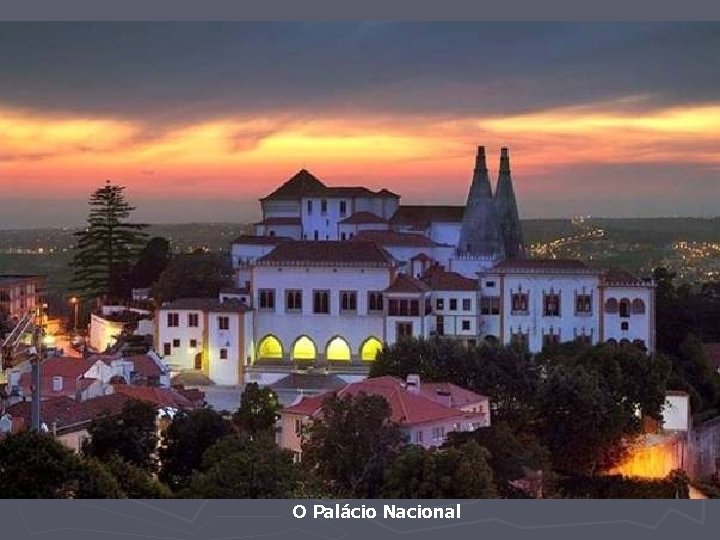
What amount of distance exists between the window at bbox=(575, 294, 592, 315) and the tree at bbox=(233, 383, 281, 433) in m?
3.56

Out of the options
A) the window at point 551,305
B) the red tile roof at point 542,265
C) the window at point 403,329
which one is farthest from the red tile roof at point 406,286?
the window at point 551,305

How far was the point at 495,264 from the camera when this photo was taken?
12.5 meters

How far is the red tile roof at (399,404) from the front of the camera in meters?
7.89

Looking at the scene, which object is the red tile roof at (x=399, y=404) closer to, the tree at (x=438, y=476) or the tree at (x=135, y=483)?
the tree at (x=438, y=476)

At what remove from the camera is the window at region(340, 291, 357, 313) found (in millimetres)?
11898

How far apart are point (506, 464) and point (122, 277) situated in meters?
7.03

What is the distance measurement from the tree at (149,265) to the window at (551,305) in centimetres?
387

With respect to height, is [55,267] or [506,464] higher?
[55,267]

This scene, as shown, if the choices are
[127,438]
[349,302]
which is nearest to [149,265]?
[349,302]

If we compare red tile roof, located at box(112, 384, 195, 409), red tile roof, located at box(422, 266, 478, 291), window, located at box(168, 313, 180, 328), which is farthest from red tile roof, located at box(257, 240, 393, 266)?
red tile roof, located at box(112, 384, 195, 409)
